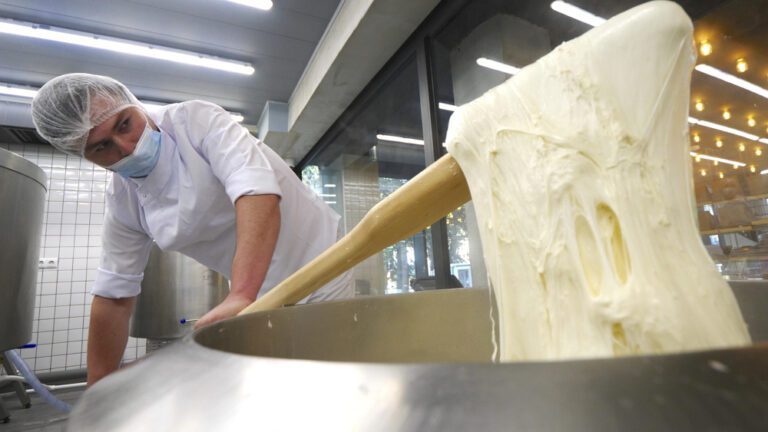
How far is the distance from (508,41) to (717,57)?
2.05 ft

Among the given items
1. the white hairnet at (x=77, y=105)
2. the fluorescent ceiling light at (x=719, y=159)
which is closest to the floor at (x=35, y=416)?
the white hairnet at (x=77, y=105)

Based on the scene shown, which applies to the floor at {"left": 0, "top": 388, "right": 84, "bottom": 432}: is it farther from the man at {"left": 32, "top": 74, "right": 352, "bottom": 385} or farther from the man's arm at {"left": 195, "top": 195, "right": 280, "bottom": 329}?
the man's arm at {"left": 195, "top": 195, "right": 280, "bottom": 329}

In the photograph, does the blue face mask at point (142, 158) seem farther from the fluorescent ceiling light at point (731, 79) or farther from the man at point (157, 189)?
the fluorescent ceiling light at point (731, 79)

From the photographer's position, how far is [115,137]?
0.90 metres

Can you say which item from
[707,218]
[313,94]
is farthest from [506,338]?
[313,94]

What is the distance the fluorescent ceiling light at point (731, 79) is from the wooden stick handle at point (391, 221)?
0.78 m

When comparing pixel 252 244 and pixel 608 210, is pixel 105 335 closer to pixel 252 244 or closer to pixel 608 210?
pixel 252 244

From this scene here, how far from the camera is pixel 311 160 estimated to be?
3.39 meters

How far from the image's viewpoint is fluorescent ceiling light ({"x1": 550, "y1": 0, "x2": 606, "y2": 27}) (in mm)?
1058

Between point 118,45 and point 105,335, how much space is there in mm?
1745

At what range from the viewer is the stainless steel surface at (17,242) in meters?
1.30

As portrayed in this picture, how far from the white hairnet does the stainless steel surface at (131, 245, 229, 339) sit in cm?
112

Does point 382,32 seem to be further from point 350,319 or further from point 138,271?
point 350,319

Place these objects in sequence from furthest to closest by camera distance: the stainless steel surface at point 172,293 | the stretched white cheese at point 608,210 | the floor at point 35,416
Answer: the stainless steel surface at point 172,293 < the floor at point 35,416 < the stretched white cheese at point 608,210
